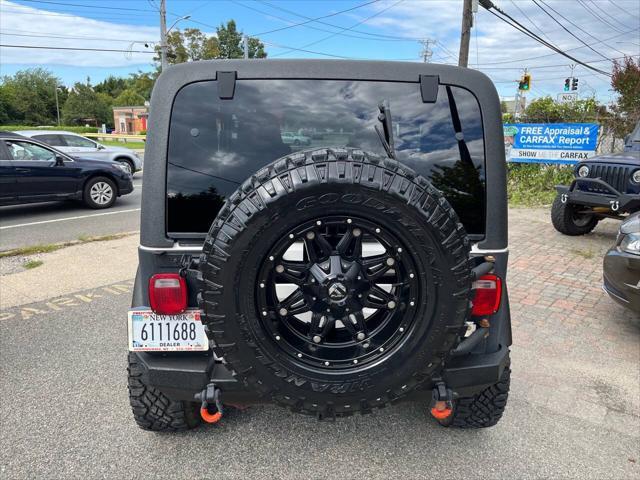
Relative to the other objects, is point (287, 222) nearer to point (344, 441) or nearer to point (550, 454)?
point (344, 441)

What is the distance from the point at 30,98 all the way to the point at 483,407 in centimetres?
9464

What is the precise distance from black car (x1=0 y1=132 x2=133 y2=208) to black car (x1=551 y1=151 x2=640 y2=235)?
29.6ft

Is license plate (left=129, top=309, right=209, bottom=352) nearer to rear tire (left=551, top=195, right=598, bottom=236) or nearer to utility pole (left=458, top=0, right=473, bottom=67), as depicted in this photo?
rear tire (left=551, top=195, right=598, bottom=236)

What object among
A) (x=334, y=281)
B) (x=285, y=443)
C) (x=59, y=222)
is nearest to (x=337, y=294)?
(x=334, y=281)

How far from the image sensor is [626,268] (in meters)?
3.87

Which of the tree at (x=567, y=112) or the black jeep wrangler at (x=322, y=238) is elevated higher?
the tree at (x=567, y=112)

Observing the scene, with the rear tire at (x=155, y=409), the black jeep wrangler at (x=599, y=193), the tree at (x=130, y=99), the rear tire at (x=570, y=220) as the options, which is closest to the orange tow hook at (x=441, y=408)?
the rear tire at (x=155, y=409)

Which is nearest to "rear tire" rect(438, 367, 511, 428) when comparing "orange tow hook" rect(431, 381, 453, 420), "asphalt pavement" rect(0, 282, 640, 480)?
"asphalt pavement" rect(0, 282, 640, 480)

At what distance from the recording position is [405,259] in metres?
1.91

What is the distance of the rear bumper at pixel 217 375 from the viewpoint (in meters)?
2.19

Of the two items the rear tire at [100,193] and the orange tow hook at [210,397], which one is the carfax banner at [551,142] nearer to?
the rear tire at [100,193]

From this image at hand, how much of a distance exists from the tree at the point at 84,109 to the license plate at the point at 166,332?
299 ft

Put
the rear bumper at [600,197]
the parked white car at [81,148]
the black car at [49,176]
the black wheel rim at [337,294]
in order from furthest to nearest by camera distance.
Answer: the parked white car at [81,148], the black car at [49,176], the rear bumper at [600,197], the black wheel rim at [337,294]

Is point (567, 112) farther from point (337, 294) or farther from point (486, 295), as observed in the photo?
point (337, 294)
